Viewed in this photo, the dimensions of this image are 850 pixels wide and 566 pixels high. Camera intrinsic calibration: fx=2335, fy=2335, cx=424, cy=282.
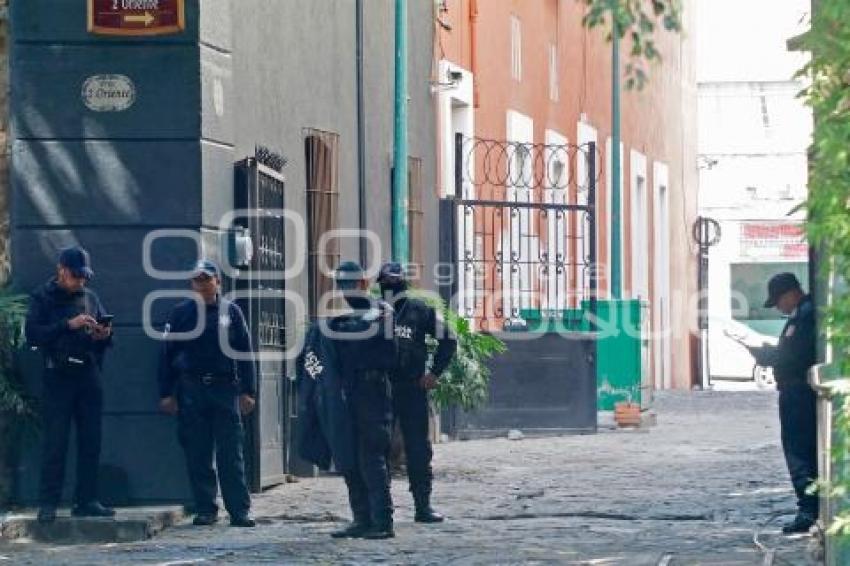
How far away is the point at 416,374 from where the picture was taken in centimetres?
1538

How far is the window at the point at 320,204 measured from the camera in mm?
19906

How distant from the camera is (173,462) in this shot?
52.7 ft

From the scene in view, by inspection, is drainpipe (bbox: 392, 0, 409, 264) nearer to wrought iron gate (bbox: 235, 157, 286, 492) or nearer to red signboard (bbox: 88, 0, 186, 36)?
wrought iron gate (bbox: 235, 157, 286, 492)

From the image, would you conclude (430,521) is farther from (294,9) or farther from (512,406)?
(512,406)

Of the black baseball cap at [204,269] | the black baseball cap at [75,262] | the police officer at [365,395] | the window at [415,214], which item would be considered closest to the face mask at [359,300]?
the police officer at [365,395]

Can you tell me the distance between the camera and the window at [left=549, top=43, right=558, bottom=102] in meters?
31.7

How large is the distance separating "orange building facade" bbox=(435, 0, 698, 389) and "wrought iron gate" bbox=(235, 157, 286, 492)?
303cm

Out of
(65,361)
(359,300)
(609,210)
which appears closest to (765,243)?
(609,210)

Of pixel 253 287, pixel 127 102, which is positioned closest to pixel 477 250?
Result: pixel 253 287

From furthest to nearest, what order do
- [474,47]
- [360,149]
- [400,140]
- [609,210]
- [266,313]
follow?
[609,210] → [474,47] → [400,140] → [360,149] → [266,313]

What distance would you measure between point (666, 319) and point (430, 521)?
26842 mm

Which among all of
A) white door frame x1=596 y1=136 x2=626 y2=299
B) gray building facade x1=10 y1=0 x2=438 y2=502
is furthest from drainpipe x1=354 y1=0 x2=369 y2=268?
white door frame x1=596 y1=136 x2=626 y2=299

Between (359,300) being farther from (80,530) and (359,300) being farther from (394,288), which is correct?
(80,530)

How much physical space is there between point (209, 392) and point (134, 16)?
2.58 m
